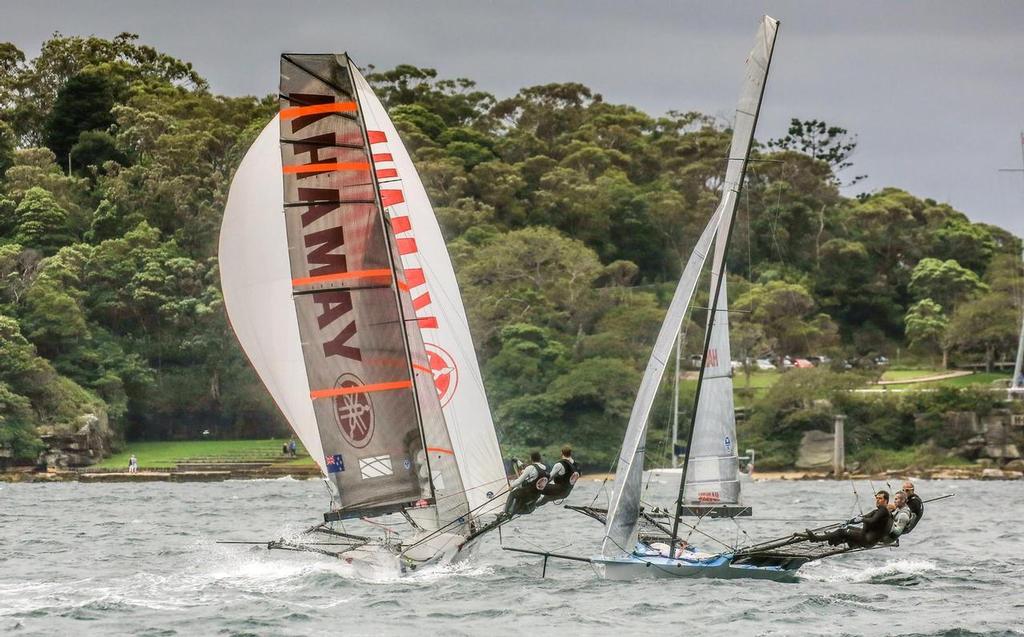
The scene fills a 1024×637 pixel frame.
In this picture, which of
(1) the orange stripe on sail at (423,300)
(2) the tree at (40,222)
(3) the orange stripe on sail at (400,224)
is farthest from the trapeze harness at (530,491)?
(2) the tree at (40,222)

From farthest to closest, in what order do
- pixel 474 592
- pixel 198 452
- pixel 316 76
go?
pixel 198 452
pixel 316 76
pixel 474 592

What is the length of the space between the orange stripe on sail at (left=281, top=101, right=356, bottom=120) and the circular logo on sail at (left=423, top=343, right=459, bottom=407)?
4044mm

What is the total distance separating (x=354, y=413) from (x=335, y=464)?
85 cm

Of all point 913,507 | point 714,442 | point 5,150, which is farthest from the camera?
point 5,150

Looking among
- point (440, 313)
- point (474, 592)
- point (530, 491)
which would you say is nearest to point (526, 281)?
point (440, 313)

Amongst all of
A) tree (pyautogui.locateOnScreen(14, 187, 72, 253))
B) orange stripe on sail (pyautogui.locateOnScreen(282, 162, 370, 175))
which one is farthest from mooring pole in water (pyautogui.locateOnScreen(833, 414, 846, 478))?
orange stripe on sail (pyautogui.locateOnScreen(282, 162, 370, 175))

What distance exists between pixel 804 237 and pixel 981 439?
28490 millimetres

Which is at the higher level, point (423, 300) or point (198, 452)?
point (423, 300)

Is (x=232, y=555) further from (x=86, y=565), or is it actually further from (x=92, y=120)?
(x=92, y=120)

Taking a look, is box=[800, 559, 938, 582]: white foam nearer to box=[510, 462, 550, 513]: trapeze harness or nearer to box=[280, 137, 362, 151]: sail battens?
box=[510, 462, 550, 513]: trapeze harness

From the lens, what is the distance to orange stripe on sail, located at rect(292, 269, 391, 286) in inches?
961

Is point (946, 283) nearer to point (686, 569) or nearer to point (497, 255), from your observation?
point (497, 255)

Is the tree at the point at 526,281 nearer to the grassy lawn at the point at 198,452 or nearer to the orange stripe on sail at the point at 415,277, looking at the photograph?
the grassy lawn at the point at 198,452

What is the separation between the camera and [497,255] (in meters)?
77.8
